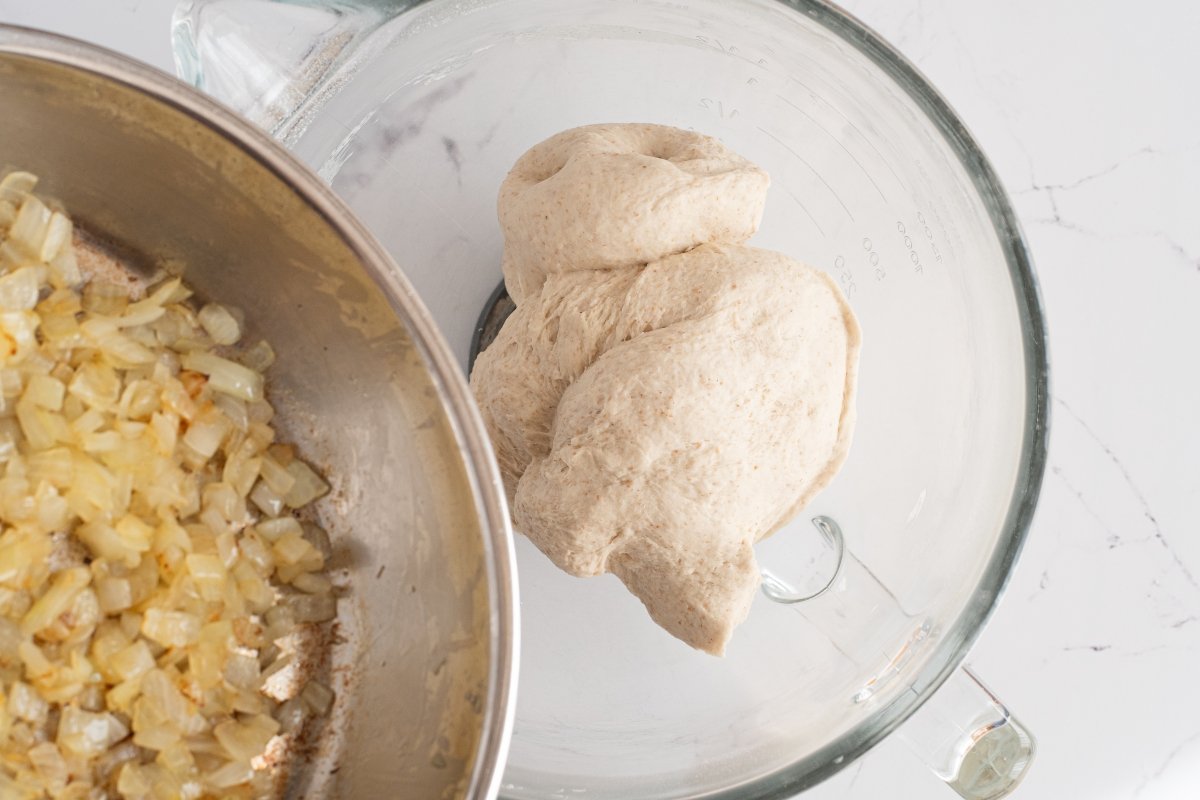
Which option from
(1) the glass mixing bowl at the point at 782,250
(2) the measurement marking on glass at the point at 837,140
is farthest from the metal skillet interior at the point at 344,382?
(2) the measurement marking on glass at the point at 837,140

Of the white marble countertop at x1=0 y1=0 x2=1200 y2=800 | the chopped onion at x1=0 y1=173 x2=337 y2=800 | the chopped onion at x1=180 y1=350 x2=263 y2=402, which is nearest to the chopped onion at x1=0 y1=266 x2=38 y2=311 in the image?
the chopped onion at x1=0 y1=173 x2=337 y2=800

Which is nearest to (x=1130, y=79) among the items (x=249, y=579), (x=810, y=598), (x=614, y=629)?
(x=810, y=598)

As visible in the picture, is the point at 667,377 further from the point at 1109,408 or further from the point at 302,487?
the point at 1109,408

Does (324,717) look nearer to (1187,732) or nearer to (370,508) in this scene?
(370,508)

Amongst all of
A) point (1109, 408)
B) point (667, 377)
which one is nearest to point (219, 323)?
point (667, 377)

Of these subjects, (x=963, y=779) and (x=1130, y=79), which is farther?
(x=1130, y=79)

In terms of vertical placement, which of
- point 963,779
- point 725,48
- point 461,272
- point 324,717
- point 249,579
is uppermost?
point 725,48
